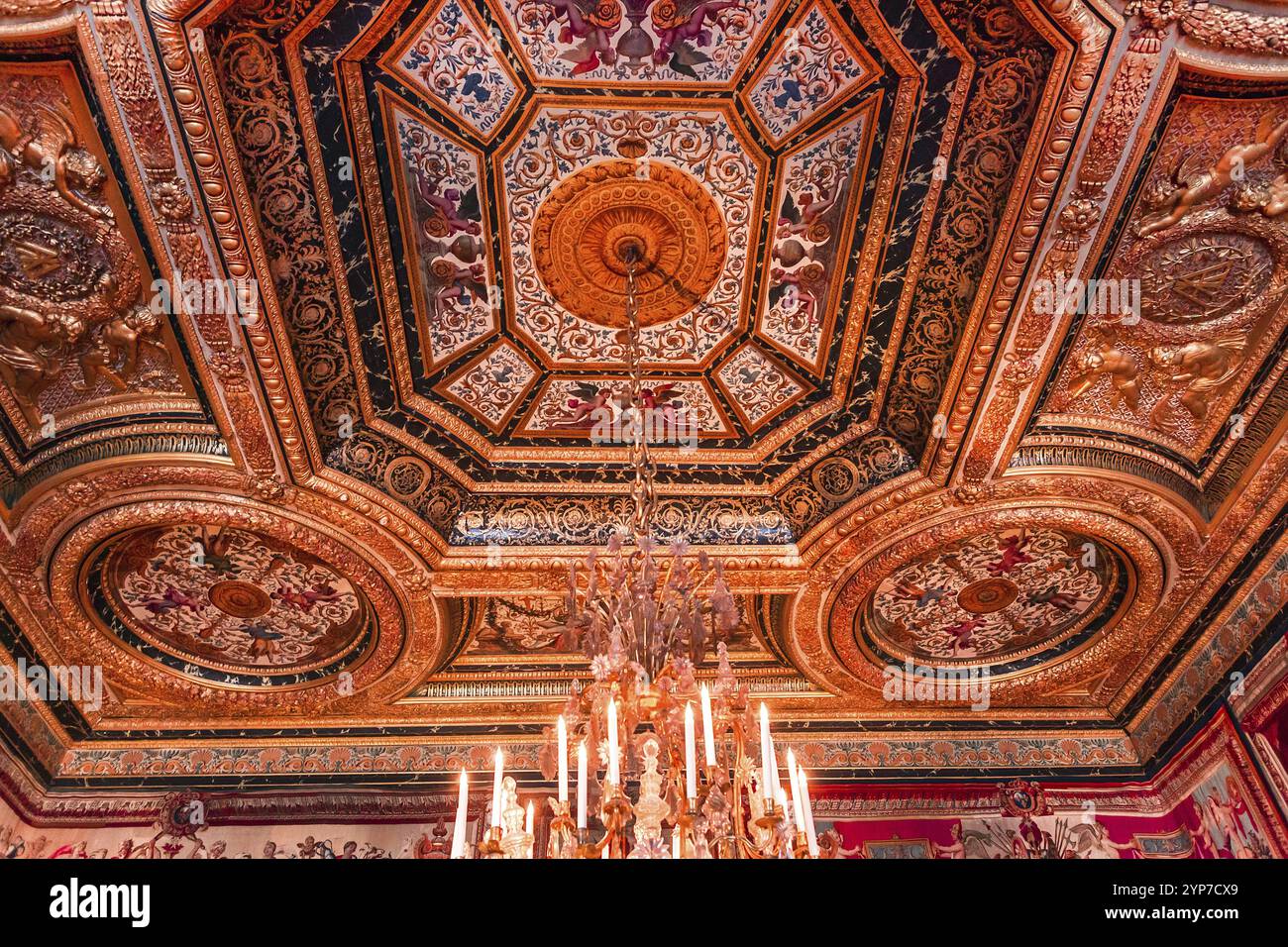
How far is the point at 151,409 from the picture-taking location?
5.61 metres

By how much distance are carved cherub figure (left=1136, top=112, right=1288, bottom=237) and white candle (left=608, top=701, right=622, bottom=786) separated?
4.05m

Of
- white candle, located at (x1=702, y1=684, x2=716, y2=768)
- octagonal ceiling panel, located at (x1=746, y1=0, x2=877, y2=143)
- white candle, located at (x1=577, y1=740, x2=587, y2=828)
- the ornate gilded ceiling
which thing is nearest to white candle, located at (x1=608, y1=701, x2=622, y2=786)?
white candle, located at (x1=577, y1=740, x2=587, y2=828)

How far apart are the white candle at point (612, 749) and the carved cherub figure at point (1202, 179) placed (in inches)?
159

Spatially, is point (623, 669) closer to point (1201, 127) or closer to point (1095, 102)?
point (1095, 102)

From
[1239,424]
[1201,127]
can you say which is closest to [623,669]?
[1201,127]

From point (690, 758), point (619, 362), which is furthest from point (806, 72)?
point (690, 758)

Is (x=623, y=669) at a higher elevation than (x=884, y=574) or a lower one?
lower

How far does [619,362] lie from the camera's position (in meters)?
6.23

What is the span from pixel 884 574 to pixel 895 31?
4045 mm

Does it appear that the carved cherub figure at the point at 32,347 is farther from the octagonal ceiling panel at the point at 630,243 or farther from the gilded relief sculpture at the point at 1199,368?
the gilded relief sculpture at the point at 1199,368

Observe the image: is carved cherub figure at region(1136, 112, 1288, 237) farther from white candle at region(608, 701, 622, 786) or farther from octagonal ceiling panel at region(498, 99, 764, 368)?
white candle at region(608, 701, 622, 786)

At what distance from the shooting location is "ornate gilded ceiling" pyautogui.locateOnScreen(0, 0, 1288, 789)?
14.1 ft
